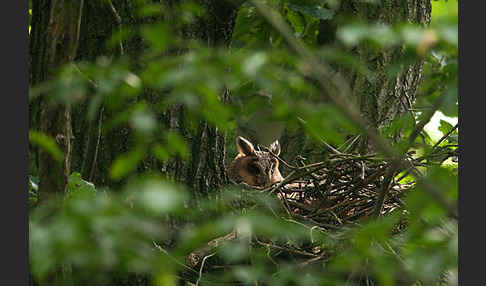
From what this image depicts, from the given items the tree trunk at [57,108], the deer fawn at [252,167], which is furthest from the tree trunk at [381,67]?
the tree trunk at [57,108]

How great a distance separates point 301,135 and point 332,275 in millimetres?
2639

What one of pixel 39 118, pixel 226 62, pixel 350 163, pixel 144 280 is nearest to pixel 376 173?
pixel 350 163

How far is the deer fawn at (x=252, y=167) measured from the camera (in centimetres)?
401

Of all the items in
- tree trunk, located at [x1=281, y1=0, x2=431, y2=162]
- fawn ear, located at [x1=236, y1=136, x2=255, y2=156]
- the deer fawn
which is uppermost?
tree trunk, located at [x1=281, y1=0, x2=431, y2=162]

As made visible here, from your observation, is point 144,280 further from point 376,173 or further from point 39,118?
point 376,173

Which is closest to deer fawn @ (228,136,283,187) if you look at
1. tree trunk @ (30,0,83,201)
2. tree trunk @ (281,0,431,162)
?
tree trunk @ (281,0,431,162)

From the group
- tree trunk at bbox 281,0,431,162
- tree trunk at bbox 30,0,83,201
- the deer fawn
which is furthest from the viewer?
the deer fawn

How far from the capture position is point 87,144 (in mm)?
2094

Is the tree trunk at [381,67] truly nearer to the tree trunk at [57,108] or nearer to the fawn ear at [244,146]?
the fawn ear at [244,146]

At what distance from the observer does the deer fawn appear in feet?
13.2

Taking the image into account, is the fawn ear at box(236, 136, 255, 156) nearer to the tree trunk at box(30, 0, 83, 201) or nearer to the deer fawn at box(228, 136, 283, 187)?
the deer fawn at box(228, 136, 283, 187)

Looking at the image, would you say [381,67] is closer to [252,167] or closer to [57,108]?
[252,167]

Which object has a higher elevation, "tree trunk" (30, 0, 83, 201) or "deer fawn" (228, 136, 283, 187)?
"tree trunk" (30, 0, 83, 201)

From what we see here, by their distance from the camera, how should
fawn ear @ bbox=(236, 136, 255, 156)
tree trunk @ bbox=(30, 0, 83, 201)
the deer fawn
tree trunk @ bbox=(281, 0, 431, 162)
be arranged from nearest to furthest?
tree trunk @ bbox=(30, 0, 83, 201), tree trunk @ bbox=(281, 0, 431, 162), the deer fawn, fawn ear @ bbox=(236, 136, 255, 156)
